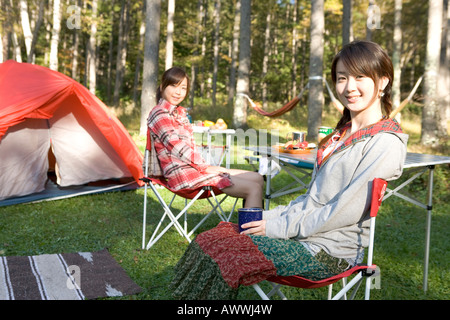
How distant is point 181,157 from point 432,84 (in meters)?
5.67

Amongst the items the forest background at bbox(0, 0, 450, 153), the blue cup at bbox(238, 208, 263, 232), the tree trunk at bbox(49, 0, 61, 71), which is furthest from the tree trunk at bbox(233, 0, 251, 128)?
the blue cup at bbox(238, 208, 263, 232)

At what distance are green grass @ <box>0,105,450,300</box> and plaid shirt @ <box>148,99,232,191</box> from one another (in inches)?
26.7

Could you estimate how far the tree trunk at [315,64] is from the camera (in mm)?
9648

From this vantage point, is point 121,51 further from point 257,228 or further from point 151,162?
point 257,228

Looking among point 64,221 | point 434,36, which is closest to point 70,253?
point 64,221

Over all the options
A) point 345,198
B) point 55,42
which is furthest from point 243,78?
point 345,198

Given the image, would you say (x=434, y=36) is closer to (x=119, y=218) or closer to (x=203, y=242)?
(x=119, y=218)

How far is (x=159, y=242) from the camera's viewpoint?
3.95m

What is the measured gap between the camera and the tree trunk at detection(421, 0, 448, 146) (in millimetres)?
7383

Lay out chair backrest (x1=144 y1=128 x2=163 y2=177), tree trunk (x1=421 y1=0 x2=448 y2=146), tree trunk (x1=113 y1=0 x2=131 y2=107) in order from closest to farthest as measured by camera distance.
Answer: chair backrest (x1=144 y1=128 x2=163 y2=177) < tree trunk (x1=421 y1=0 x2=448 y2=146) < tree trunk (x1=113 y1=0 x2=131 y2=107)

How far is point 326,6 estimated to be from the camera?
1727cm

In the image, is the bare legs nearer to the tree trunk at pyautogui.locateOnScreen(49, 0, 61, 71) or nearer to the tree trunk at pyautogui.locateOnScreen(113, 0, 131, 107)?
the tree trunk at pyautogui.locateOnScreen(49, 0, 61, 71)

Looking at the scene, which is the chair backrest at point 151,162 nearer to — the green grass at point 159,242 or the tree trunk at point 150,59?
the green grass at point 159,242
